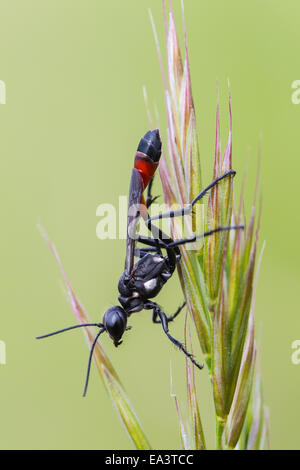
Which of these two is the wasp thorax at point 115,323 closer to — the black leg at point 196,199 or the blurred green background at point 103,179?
the blurred green background at point 103,179

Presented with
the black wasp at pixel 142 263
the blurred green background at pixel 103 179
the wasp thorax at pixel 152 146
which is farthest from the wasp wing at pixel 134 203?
the blurred green background at pixel 103 179

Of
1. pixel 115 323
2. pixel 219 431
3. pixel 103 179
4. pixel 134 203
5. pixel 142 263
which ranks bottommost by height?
pixel 219 431

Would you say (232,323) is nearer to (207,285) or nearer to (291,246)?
(207,285)

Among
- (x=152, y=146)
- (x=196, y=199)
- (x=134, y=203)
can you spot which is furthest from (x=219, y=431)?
(x=152, y=146)

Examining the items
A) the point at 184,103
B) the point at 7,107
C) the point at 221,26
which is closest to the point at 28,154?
the point at 7,107

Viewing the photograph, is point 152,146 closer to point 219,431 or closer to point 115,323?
point 115,323

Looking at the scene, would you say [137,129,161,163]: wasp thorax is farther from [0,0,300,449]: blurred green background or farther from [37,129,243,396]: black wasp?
[0,0,300,449]: blurred green background
